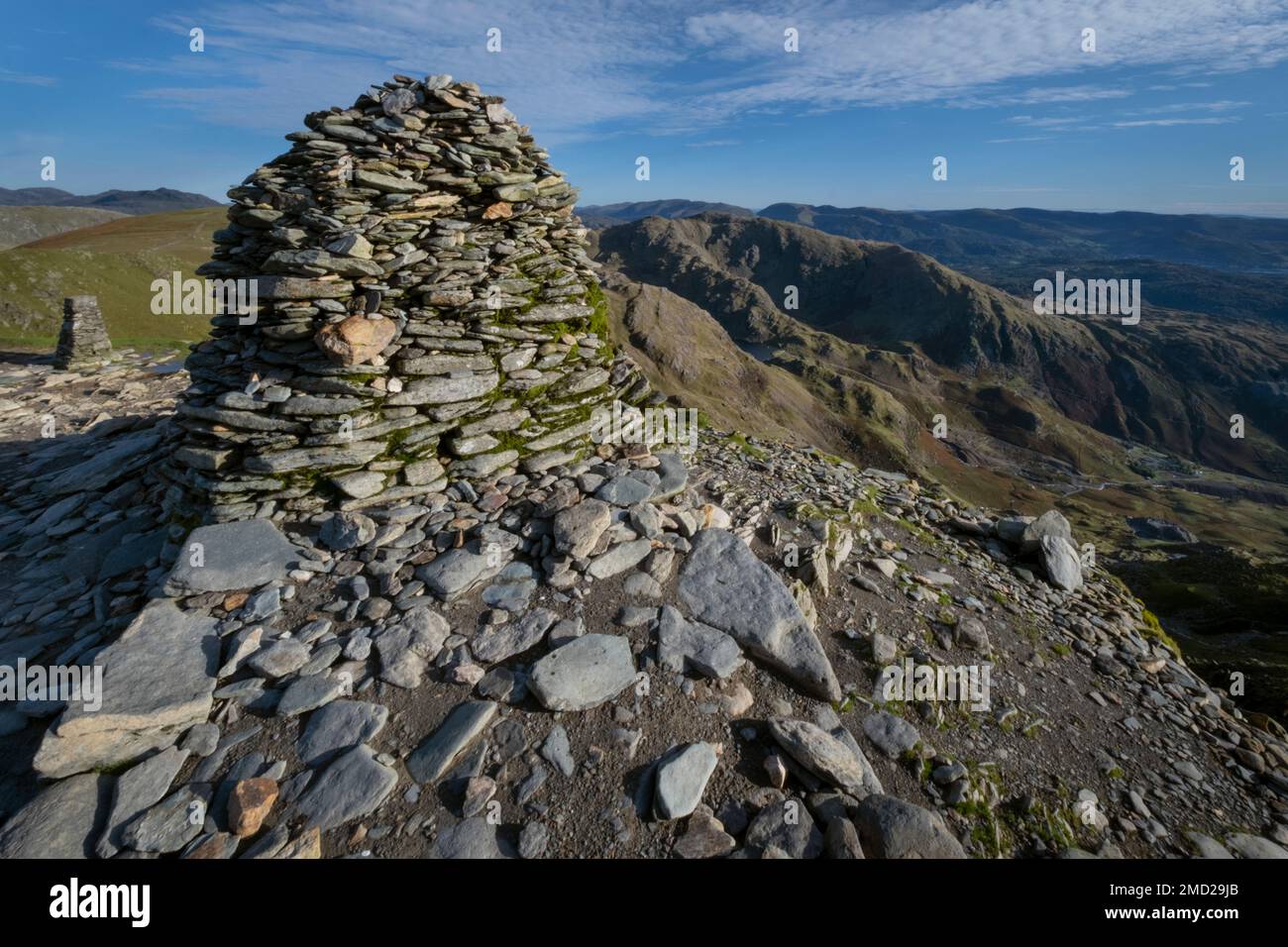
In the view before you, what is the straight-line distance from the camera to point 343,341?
7.55 metres

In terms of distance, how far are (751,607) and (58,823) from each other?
6808 millimetres

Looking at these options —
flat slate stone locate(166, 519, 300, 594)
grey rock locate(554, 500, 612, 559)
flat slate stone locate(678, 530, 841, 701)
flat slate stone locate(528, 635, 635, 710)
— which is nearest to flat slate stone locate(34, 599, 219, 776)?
flat slate stone locate(166, 519, 300, 594)

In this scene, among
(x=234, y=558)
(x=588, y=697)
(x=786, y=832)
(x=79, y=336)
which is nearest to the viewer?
(x=786, y=832)

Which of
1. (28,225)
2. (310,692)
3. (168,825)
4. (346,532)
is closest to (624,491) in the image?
(346,532)

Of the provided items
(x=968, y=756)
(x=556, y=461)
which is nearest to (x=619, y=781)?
(x=968, y=756)

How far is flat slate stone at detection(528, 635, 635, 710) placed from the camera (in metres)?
5.66

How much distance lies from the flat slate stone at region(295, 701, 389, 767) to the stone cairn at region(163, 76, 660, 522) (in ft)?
10.1

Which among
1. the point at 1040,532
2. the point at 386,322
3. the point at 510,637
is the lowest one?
the point at 510,637

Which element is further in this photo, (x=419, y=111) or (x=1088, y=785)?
(x=419, y=111)

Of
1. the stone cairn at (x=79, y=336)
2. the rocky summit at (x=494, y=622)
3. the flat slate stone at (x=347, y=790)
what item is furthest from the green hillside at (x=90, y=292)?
the flat slate stone at (x=347, y=790)

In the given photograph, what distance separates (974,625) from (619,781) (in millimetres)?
5829

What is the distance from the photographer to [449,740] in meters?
5.20

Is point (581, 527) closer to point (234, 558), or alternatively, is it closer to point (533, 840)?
point (533, 840)

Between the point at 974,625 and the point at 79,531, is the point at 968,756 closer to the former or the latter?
the point at 974,625
